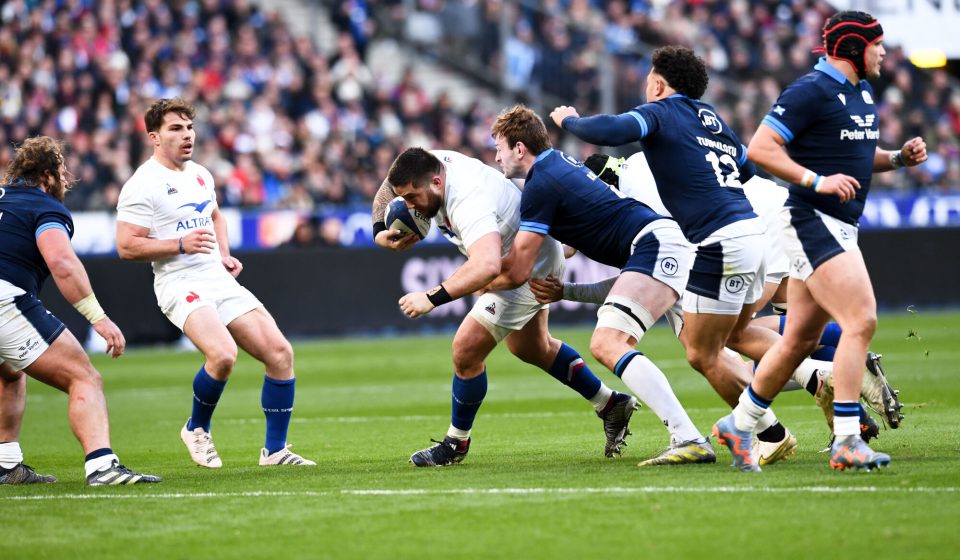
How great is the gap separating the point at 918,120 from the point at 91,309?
78.5ft

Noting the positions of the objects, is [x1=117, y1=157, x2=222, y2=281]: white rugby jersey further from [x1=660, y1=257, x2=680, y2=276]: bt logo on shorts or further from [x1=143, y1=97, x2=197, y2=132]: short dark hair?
[x1=660, y1=257, x2=680, y2=276]: bt logo on shorts

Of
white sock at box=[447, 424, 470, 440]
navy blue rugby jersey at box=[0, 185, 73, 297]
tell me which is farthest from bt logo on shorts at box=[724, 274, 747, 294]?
navy blue rugby jersey at box=[0, 185, 73, 297]

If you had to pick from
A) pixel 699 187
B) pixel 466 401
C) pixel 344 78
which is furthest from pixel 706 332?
pixel 344 78

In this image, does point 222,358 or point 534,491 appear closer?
point 534,491

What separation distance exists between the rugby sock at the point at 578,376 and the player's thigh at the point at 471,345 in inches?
24.8

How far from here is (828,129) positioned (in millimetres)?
7582

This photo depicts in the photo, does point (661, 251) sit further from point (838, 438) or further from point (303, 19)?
point (303, 19)

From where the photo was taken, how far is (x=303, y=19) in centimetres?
3114

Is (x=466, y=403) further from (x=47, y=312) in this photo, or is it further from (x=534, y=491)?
(x=47, y=312)

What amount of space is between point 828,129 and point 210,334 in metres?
4.32

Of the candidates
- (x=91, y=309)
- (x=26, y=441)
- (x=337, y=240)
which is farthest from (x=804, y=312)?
(x=337, y=240)

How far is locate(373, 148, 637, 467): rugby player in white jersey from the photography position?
8.20 m

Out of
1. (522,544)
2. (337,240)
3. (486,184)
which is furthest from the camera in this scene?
(337,240)

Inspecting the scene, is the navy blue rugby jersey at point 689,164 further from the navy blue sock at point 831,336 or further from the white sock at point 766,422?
the navy blue sock at point 831,336
